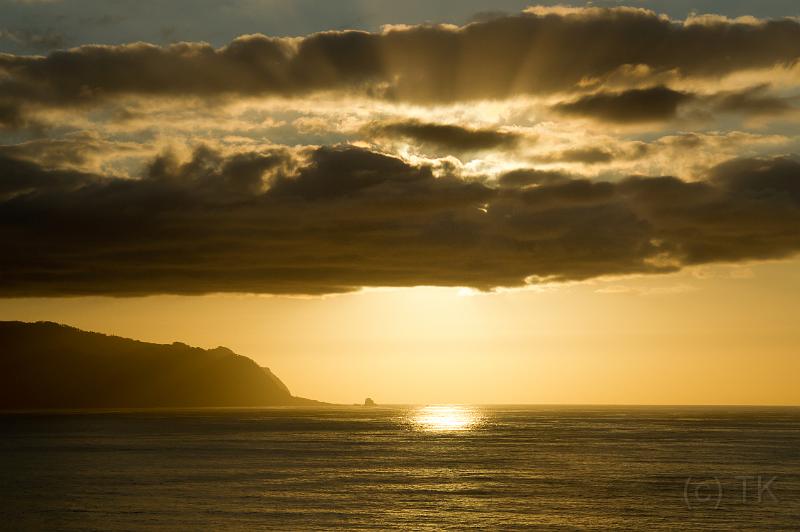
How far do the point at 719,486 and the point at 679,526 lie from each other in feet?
116

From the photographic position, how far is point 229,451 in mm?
179000

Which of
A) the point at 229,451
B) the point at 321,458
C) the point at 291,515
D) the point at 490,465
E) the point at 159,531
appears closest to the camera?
the point at 159,531

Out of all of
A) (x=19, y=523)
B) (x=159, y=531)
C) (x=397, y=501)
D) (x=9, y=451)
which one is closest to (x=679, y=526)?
(x=397, y=501)

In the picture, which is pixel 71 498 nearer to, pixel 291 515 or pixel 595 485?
pixel 291 515

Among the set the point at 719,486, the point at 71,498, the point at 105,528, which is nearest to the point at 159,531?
the point at 105,528

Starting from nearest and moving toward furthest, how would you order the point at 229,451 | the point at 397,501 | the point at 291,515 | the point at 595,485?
the point at 291,515 → the point at 397,501 → the point at 595,485 → the point at 229,451

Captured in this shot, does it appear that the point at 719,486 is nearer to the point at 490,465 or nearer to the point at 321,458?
the point at 490,465

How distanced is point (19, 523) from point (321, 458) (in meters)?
80.4

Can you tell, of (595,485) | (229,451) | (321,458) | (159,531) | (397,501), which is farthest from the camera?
(229,451)

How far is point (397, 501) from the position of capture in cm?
10256

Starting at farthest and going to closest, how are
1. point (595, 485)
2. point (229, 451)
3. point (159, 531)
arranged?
1. point (229, 451)
2. point (595, 485)
3. point (159, 531)

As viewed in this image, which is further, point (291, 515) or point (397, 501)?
point (397, 501)

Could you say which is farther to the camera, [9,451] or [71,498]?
[9,451]

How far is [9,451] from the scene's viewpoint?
17938 centimetres
